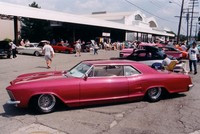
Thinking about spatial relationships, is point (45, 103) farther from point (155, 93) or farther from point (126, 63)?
point (155, 93)

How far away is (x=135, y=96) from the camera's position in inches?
287

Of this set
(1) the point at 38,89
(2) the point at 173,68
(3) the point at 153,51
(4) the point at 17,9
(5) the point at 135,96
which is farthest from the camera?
(4) the point at 17,9

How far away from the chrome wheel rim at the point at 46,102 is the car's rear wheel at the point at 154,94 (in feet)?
9.32

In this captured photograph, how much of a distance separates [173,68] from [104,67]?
5470 mm

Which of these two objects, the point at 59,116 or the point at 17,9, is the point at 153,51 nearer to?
the point at 59,116

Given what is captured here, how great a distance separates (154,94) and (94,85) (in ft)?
6.90

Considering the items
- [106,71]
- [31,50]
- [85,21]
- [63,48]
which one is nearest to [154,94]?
[106,71]

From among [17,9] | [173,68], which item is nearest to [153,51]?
[173,68]

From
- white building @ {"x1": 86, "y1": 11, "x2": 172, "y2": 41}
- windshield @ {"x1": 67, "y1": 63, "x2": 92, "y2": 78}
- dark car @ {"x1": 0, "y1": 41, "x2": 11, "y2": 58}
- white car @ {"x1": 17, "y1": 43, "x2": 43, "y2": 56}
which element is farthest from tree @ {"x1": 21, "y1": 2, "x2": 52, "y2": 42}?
windshield @ {"x1": 67, "y1": 63, "x2": 92, "y2": 78}

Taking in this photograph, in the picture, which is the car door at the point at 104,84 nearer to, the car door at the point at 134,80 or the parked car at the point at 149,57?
the car door at the point at 134,80

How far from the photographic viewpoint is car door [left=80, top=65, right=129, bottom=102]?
6621mm

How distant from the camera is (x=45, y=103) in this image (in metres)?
6.40

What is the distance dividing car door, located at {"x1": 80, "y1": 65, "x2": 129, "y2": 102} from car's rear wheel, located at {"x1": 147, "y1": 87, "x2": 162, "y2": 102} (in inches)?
35.0

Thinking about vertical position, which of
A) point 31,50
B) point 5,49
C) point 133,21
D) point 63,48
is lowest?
point 31,50
